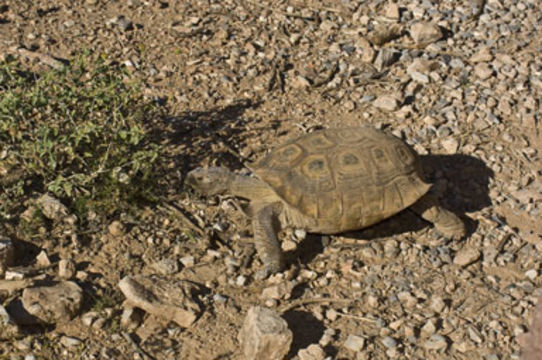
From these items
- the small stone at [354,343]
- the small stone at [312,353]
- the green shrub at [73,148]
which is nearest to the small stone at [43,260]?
the green shrub at [73,148]

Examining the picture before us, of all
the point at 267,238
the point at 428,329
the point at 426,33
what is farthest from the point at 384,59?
the point at 428,329

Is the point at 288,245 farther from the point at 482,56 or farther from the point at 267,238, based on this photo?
the point at 482,56

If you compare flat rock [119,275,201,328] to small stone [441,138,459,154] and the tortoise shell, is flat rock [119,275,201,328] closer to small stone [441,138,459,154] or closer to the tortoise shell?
the tortoise shell

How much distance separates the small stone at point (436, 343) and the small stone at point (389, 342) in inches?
7.9

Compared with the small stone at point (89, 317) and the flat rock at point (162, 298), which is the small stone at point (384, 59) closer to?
→ the flat rock at point (162, 298)

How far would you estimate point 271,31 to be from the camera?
24.4 ft

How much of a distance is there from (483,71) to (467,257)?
2414mm

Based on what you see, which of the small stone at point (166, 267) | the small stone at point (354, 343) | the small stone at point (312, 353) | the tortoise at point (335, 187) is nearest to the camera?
the small stone at point (312, 353)

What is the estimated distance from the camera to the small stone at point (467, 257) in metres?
5.23

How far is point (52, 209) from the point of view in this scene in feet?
17.0

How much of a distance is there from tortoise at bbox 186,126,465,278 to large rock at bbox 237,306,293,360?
0.67 m

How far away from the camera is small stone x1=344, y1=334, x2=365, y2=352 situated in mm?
4508

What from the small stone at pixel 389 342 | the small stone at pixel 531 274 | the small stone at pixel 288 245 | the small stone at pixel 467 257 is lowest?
the small stone at pixel 531 274

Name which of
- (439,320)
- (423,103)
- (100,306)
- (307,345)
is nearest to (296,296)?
(307,345)
